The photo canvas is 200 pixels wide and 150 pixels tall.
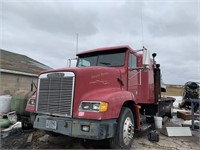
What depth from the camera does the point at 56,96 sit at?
391cm

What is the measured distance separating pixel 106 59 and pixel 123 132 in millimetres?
2147

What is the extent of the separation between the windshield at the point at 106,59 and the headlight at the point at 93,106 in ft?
5.94

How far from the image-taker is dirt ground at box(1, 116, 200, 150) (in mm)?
4355

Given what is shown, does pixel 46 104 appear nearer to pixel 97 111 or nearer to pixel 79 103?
pixel 79 103

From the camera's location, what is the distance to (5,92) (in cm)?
1025

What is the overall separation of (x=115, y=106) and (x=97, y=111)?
467mm

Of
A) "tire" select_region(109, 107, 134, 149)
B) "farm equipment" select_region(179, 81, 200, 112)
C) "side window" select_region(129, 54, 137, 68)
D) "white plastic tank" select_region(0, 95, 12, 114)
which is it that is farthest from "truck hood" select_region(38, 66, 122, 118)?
"farm equipment" select_region(179, 81, 200, 112)

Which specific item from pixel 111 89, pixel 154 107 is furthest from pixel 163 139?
pixel 111 89

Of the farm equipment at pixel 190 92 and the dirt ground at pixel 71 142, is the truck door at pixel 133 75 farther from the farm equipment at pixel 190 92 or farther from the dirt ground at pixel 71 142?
the farm equipment at pixel 190 92

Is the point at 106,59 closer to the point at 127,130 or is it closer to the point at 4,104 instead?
the point at 127,130

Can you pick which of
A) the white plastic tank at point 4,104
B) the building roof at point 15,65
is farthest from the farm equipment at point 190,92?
the white plastic tank at point 4,104

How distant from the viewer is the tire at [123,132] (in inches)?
148

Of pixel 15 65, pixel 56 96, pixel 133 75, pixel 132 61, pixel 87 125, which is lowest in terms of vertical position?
pixel 87 125

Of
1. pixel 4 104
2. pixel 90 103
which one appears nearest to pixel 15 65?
pixel 4 104
